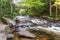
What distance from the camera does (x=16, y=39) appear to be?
458 inches

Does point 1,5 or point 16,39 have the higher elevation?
point 1,5

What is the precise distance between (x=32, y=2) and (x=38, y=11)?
1.94 meters

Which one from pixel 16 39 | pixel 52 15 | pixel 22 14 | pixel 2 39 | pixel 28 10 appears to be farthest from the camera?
pixel 22 14

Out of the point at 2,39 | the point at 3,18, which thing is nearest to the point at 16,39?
the point at 2,39

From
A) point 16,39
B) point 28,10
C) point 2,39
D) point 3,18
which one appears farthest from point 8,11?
point 28,10

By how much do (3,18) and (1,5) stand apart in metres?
1.47

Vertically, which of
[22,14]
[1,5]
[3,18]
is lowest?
[22,14]

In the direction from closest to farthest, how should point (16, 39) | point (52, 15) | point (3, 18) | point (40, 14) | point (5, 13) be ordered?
point (16, 39), point (3, 18), point (5, 13), point (52, 15), point (40, 14)

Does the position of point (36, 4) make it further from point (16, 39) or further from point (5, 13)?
point (16, 39)

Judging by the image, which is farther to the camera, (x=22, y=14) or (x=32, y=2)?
(x=22, y=14)

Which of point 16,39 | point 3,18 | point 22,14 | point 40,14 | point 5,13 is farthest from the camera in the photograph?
point 22,14

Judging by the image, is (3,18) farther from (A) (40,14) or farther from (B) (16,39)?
(A) (40,14)

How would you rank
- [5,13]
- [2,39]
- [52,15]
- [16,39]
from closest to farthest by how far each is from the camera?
[2,39]
[16,39]
[5,13]
[52,15]

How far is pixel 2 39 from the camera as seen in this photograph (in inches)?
397
